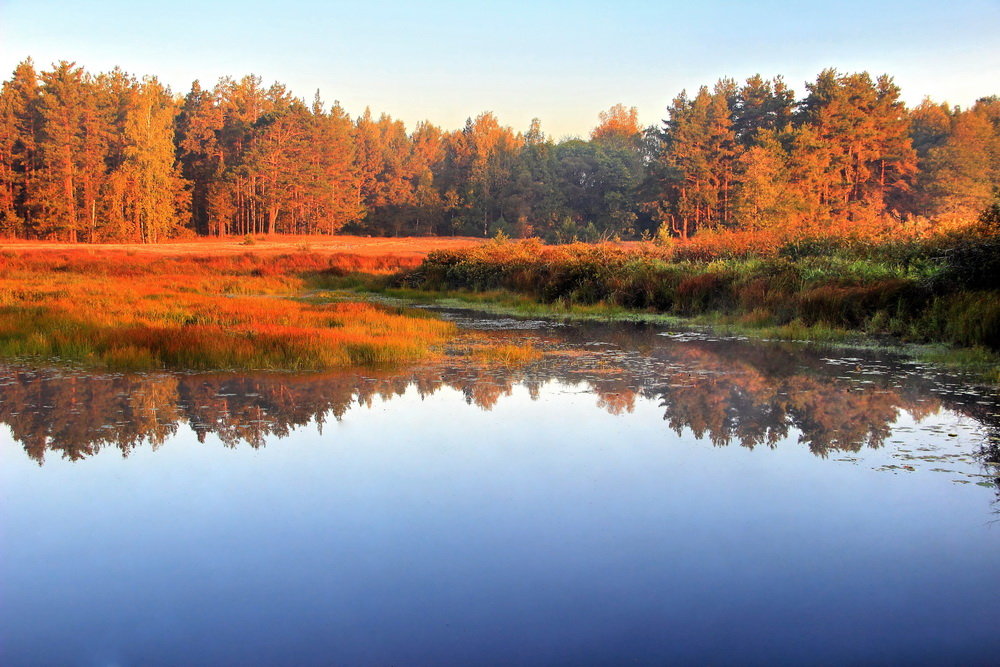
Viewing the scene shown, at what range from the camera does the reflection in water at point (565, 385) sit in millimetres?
7195

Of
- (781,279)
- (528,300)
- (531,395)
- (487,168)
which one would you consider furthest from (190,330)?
(487,168)

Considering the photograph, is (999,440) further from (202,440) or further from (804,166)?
(804,166)

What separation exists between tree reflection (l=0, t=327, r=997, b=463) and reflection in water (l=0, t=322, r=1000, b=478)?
0.02 metres

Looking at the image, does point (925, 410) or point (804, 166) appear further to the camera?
point (804, 166)

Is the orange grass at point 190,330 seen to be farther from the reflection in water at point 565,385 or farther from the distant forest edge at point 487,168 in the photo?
the distant forest edge at point 487,168

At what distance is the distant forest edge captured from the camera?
46.2 m

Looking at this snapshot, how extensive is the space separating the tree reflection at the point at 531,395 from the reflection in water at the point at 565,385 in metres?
0.02

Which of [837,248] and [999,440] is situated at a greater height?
[837,248]

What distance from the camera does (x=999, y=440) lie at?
6.76 metres

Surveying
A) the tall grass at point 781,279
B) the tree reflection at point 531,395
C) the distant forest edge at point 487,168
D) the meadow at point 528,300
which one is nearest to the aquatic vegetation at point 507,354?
the meadow at point 528,300

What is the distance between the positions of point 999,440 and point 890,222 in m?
14.6

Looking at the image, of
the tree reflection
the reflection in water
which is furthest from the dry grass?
the tree reflection

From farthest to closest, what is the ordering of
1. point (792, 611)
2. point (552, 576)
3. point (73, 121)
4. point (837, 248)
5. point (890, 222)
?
point (73, 121)
point (890, 222)
point (837, 248)
point (552, 576)
point (792, 611)

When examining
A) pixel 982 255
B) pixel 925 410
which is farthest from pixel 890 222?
pixel 925 410
